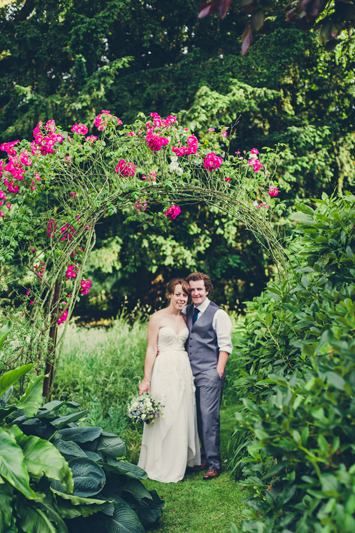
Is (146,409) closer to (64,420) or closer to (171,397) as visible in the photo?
(171,397)

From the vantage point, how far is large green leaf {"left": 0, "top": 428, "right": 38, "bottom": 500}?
1916 mm

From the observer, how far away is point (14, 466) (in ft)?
6.49

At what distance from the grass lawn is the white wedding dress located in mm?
155

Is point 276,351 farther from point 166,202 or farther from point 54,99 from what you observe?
point 54,99

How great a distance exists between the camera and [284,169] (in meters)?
11.4

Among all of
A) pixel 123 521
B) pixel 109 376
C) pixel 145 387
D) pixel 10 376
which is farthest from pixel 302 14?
pixel 109 376

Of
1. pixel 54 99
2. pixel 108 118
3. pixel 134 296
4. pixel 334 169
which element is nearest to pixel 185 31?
pixel 54 99

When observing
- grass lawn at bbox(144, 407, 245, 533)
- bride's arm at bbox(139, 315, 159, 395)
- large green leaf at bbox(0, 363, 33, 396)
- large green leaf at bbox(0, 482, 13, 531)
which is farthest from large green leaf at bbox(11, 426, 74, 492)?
bride's arm at bbox(139, 315, 159, 395)

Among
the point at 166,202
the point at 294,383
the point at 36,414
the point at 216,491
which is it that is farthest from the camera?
the point at 166,202

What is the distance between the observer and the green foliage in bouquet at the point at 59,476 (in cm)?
202

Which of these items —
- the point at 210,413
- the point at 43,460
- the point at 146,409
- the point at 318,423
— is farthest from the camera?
the point at 210,413

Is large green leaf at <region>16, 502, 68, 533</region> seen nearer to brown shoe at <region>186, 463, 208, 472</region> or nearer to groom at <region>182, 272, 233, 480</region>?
groom at <region>182, 272, 233, 480</region>

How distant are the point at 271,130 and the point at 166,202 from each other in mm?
9199

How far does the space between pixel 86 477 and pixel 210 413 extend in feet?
6.20
